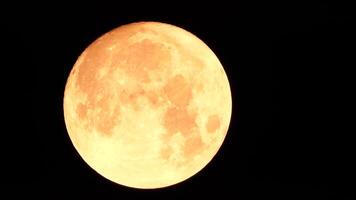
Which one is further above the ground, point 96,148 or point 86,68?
point 86,68

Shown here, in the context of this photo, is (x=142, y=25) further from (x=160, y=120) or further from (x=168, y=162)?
(x=168, y=162)

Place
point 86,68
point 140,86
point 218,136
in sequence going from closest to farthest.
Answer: point 140,86
point 86,68
point 218,136

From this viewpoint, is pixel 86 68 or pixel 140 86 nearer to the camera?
pixel 140 86

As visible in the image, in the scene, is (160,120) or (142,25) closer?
(160,120)

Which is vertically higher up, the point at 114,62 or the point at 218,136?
the point at 114,62

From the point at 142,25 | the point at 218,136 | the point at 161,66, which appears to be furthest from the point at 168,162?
the point at 142,25

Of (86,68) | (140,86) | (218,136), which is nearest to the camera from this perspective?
(140,86)

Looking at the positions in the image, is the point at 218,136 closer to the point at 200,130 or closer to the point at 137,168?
the point at 200,130

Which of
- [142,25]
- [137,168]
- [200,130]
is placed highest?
[142,25]

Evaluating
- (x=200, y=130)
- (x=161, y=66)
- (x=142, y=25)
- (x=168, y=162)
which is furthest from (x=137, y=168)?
(x=142, y=25)
